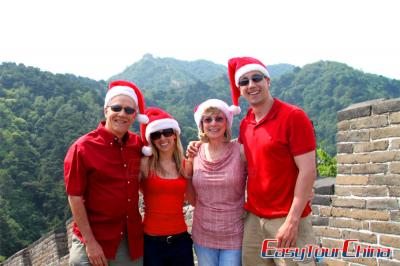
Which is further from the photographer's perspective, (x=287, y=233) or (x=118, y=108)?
(x=118, y=108)

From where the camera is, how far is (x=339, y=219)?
3.72 meters

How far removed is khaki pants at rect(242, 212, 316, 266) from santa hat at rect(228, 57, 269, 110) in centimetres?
90

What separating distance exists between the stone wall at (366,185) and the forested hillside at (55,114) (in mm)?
23632

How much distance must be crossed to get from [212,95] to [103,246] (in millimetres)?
78648

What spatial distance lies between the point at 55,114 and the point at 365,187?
140ft

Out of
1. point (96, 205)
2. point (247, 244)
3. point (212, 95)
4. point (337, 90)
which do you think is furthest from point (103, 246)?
point (212, 95)

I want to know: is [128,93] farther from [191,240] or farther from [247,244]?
[247,244]

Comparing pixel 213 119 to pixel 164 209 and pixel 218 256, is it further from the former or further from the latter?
pixel 218 256

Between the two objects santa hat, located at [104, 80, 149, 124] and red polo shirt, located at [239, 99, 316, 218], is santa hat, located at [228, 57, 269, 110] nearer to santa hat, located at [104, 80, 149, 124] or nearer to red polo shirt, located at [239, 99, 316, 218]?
red polo shirt, located at [239, 99, 316, 218]

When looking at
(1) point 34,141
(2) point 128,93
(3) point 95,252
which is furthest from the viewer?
(1) point 34,141

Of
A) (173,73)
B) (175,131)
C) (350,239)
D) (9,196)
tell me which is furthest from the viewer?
(173,73)

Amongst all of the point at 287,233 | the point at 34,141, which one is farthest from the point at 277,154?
the point at 34,141

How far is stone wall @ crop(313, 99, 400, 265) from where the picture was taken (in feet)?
10.8

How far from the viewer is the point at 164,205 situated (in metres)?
2.96
